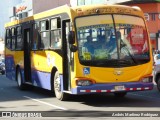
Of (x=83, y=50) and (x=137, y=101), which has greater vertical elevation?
(x=83, y=50)

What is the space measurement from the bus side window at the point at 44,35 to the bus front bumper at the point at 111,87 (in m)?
3.12

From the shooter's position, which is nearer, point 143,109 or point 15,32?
point 143,109

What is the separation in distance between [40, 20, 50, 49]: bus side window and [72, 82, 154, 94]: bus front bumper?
123 inches

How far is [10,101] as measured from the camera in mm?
14453

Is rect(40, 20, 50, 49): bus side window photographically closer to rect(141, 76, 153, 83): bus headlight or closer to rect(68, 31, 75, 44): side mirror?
rect(68, 31, 75, 44): side mirror

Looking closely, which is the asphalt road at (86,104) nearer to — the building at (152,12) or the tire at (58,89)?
the tire at (58,89)

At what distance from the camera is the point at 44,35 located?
15.5 metres

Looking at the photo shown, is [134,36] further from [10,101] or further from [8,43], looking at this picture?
[8,43]

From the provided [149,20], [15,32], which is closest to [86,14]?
[15,32]

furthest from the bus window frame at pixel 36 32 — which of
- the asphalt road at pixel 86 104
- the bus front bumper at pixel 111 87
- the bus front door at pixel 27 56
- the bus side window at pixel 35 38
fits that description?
the bus front bumper at pixel 111 87

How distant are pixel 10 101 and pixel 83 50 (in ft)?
11.2

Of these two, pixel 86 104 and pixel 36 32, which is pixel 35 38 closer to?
pixel 36 32

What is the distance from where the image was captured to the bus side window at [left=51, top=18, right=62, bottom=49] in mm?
13984

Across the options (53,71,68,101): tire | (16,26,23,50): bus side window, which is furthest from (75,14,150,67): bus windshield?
(16,26,23,50): bus side window
